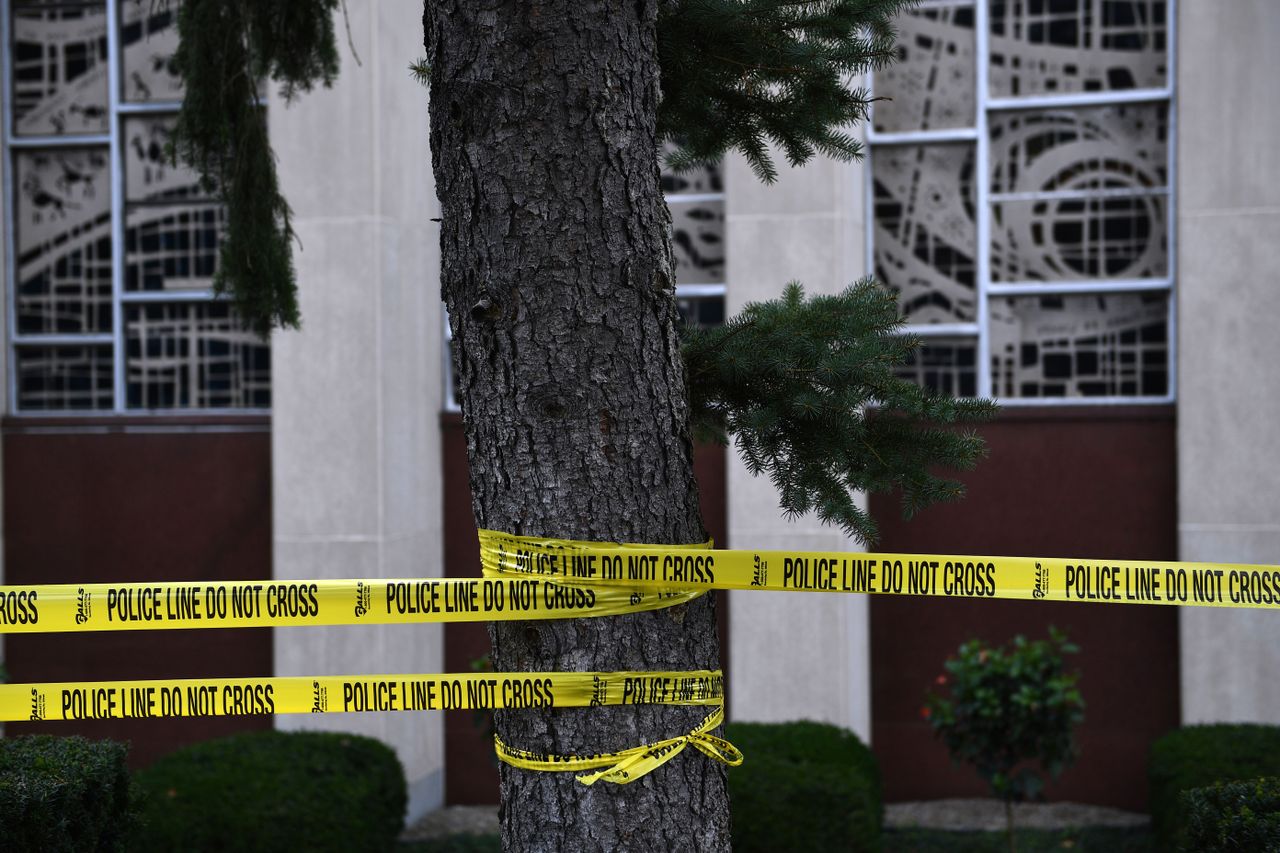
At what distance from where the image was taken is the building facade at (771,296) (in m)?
7.80

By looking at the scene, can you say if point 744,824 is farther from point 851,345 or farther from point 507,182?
point 507,182

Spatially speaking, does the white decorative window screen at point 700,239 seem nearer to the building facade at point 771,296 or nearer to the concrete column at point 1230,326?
the building facade at point 771,296

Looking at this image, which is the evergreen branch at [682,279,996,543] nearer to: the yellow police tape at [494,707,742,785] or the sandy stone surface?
the yellow police tape at [494,707,742,785]

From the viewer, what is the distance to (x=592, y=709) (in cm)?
299

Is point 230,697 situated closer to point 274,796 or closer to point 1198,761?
point 274,796

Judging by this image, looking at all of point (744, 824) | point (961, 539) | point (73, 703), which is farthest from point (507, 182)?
point (961, 539)

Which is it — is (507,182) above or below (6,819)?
above

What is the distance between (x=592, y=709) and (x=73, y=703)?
5.19ft

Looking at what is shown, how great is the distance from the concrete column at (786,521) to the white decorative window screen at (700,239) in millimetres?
588

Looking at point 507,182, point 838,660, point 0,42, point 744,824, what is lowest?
point 744,824

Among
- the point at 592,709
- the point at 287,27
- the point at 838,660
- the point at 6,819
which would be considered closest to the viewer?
the point at 592,709

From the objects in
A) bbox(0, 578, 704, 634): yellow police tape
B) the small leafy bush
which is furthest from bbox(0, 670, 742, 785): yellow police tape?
the small leafy bush

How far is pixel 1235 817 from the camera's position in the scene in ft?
12.3

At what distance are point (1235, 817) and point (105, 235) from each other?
8.20 m
